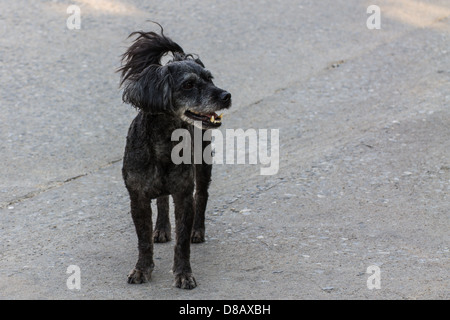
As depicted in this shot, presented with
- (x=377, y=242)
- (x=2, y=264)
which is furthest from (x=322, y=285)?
(x=2, y=264)

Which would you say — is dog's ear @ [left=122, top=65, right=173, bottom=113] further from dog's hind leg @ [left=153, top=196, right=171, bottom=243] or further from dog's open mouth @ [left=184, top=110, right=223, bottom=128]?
dog's hind leg @ [left=153, top=196, right=171, bottom=243]

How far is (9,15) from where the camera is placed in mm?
11328

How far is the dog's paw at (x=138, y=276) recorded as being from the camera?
568cm

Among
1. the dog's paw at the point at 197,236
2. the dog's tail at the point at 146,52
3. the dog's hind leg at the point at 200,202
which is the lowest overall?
the dog's paw at the point at 197,236

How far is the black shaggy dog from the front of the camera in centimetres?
543

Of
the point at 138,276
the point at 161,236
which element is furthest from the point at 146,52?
the point at 138,276

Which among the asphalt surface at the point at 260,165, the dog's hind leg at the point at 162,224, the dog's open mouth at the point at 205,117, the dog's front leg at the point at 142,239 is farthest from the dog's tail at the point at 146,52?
the asphalt surface at the point at 260,165

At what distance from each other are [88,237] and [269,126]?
3.24 meters

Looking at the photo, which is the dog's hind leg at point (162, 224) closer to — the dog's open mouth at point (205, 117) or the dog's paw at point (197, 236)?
the dog's paw at point (197, 236)

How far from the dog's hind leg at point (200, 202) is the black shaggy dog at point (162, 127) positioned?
2.33 ft

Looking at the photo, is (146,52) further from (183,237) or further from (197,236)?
(197,236)

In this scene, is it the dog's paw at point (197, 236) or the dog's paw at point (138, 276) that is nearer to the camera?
the dog's paw at point (138, 276)

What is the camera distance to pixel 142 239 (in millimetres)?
5715

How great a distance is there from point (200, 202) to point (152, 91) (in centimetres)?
149
